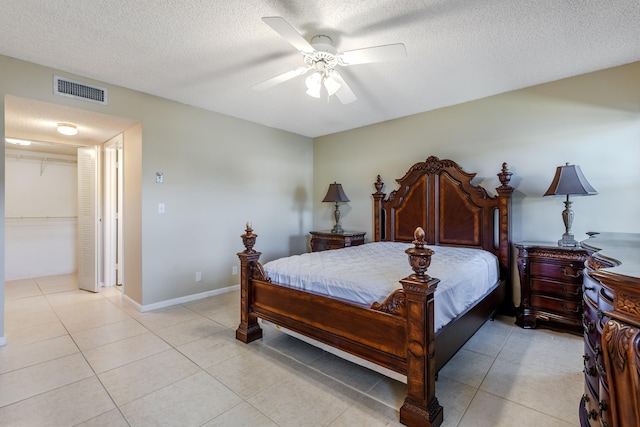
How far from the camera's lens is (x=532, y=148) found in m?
3.23

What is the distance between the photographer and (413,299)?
1.62 m

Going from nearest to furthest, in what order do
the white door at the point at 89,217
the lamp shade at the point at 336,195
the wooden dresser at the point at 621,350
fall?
the wooden dresser at the point at 621,350, the white door at the point at 89,217, the lamp shade at the point at 336,195

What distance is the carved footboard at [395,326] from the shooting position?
160 cm

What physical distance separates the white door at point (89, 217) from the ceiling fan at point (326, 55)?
3.27 m

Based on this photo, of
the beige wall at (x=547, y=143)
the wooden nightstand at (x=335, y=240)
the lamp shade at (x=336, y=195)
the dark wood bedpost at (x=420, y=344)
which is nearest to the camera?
the dark wood bedpost at (x=420, y=344)

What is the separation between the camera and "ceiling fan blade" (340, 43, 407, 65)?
197 cm

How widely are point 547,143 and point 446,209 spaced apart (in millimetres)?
1236

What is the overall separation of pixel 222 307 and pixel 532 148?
402cm

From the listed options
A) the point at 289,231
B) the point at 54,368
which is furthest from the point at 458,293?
the point at 289,231

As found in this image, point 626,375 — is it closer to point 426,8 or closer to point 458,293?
point 458,293

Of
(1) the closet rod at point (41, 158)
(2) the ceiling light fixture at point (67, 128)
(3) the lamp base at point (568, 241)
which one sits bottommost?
(3) the lamp base at point (568, 241)

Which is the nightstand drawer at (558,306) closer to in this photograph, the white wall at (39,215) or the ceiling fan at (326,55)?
the ceiling fan at (326,55)

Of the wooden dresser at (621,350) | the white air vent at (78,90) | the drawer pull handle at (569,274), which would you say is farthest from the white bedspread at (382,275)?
the white air vent at (78,90)

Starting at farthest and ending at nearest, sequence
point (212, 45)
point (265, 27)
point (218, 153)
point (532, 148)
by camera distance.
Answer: point (218, 153) → point (532, 148) → point (212, 45) → point (265, 27)
